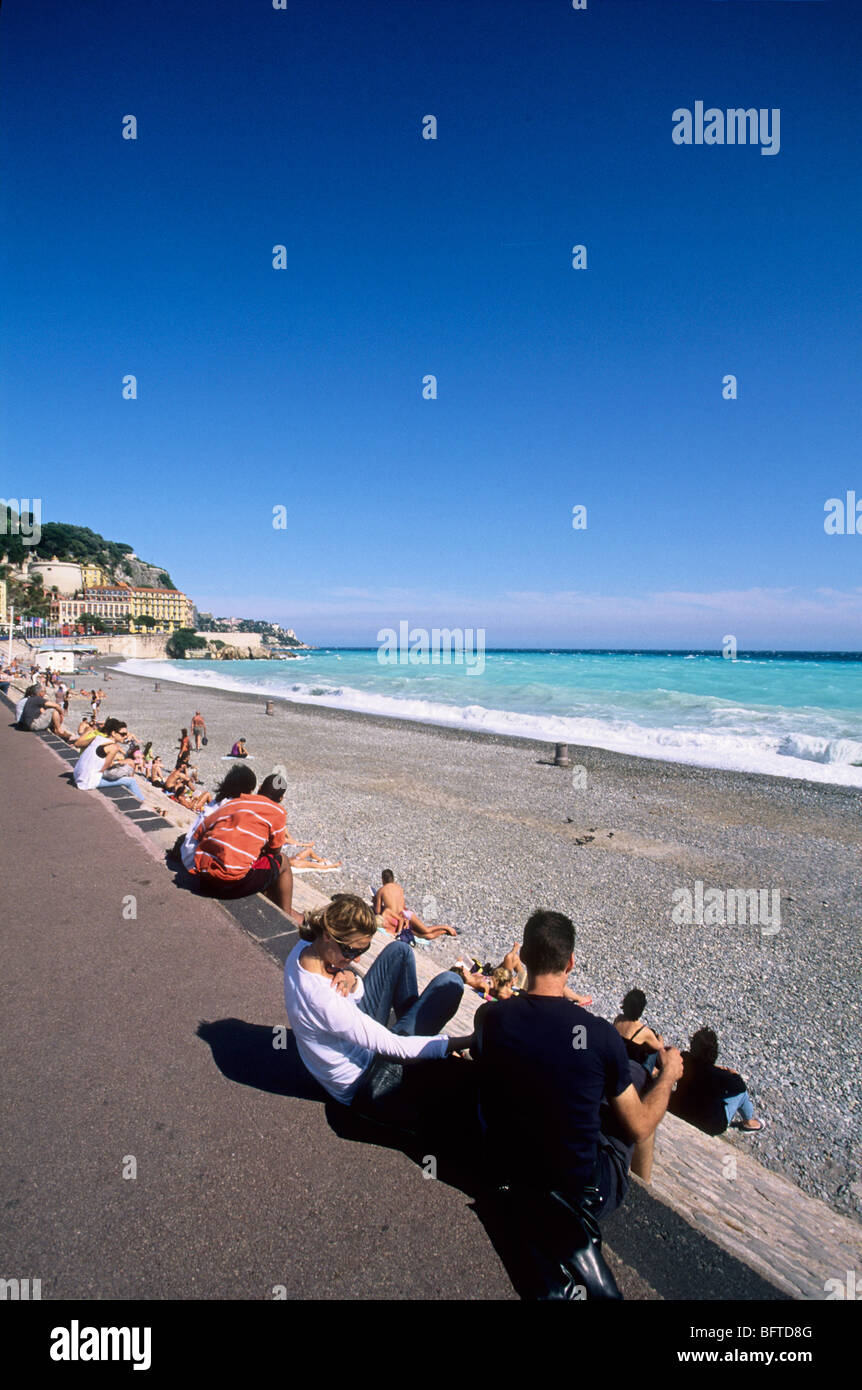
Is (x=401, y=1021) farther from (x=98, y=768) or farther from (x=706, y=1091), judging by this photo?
(x=98, y=768)

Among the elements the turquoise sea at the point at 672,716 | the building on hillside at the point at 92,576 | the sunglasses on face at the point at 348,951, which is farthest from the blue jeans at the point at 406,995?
the building on hillside at the point at 92,576

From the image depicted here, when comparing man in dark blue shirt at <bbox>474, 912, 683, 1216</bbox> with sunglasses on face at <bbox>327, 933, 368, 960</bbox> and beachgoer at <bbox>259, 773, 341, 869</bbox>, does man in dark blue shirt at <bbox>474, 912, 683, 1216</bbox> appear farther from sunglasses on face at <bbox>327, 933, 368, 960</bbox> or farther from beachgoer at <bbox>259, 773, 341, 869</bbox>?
beachgoer at <bbox>259, 773, 341, 869</bbox>

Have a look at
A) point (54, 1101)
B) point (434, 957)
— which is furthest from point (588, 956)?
point (54, 1101)

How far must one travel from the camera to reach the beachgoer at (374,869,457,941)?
5.85 meters

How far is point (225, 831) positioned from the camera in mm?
5363

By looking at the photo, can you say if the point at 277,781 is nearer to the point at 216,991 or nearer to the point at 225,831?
the point at 225,831

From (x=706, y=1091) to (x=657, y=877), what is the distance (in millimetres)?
5148

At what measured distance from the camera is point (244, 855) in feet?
17.3

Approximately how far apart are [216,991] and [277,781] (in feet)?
10.1

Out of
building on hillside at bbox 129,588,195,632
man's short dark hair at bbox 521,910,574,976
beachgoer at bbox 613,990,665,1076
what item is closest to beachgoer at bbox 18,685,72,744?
beachgoer at bbox 613,990,665,1076

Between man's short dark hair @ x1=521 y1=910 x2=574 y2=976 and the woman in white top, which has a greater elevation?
man's short dark hair @ x1=521 y1=910 x2=574 y2=976

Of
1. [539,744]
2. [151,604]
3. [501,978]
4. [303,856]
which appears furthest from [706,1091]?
[151,604]

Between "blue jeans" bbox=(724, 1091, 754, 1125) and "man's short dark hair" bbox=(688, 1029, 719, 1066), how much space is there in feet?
0.84

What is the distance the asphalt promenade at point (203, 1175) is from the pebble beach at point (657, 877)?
2215mm
